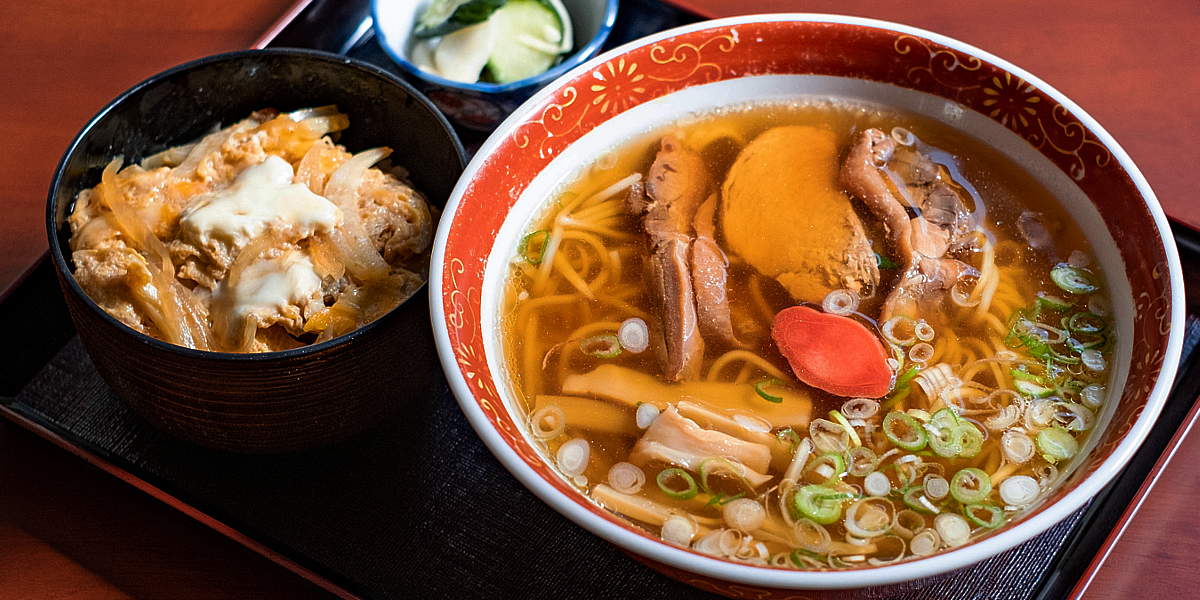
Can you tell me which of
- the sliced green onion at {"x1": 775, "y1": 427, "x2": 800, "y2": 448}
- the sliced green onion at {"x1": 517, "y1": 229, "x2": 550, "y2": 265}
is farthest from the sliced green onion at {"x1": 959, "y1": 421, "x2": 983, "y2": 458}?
the sliced green onion at {"x1": 517, "y1": 229, "x2": 550, "y2": 265}

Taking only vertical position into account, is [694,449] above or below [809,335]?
below

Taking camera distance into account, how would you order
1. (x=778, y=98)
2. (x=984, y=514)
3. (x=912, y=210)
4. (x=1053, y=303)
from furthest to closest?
(x=778, y=98) → (x=912, y=210) → (x=1053, y=303) → (x=984, y=514)

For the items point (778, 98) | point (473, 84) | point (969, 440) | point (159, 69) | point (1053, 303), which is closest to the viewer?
point (969, 440)

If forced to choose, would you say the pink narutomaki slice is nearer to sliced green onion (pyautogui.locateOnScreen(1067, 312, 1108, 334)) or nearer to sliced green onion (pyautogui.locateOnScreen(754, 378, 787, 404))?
sliced green onion (pyautogui.locateOnScreen(754, 378, 787, 404))

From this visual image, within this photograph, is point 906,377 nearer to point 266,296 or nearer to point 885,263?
point 885,263

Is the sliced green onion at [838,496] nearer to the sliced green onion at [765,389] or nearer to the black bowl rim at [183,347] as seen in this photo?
the sliced green onion at [765,389]

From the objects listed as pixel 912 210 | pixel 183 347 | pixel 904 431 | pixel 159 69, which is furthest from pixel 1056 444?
pixel 159 69

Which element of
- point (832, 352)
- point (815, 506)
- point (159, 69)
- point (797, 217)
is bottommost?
point (159, 69)
